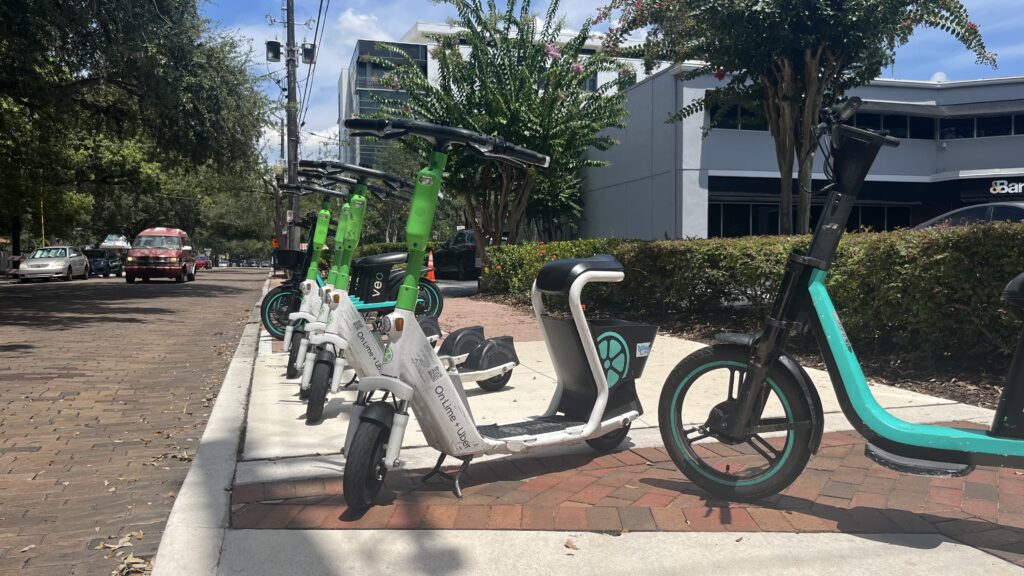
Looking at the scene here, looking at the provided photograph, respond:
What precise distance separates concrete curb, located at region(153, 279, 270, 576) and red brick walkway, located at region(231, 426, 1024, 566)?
0.13m

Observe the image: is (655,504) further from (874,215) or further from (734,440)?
(874,215)

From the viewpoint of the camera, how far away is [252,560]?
10.3 ft

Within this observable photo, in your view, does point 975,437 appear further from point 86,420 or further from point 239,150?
point 239,150

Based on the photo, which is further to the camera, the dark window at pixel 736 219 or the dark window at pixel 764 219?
the dark window at pixel 764 219

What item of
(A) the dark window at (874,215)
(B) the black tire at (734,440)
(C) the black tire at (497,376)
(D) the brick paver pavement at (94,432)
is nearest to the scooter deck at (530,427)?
(B) the black tire at (734,440)

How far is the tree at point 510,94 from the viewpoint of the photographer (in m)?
16.5

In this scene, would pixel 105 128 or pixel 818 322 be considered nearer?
pixel 818 322

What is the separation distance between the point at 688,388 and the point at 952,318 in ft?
11.4

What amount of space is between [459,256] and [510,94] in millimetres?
9253

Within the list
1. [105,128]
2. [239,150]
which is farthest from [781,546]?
[105,128]

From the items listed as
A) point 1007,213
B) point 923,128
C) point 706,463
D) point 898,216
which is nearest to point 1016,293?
point 706,463

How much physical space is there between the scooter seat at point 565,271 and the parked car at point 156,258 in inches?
1108

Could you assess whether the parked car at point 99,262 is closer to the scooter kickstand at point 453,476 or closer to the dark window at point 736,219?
the dark window at point 736,219

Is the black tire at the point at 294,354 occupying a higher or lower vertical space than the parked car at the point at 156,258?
lower
